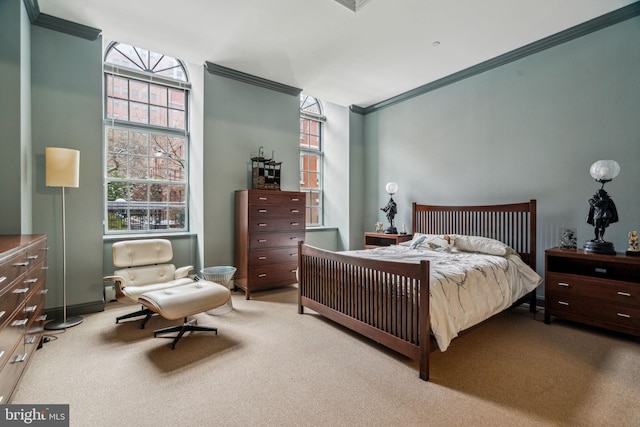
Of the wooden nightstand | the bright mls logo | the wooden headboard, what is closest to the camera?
the bright mls logo

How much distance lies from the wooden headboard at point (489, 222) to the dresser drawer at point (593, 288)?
439mm

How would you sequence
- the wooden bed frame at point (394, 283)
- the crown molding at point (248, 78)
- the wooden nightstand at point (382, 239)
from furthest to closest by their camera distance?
the wooden nightstand at point (382, 239) < the crown molding at point (248, 78) < the wooden bed frame at point (394, 283)

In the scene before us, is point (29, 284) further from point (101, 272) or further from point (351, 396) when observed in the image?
point (351, 396)

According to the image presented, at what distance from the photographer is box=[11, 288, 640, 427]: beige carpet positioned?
5.57 ft

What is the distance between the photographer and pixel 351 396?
1.87 metres

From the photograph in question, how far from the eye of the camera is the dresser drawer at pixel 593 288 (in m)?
2.55

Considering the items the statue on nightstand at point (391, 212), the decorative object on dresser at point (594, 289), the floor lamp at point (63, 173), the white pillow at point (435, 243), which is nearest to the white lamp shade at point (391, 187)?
the statue on nightstand at point (391, 212)

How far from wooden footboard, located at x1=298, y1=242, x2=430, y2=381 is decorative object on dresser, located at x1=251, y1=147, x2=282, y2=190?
1.45 meters

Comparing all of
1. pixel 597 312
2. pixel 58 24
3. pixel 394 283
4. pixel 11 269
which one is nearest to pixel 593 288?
pixel 597 312

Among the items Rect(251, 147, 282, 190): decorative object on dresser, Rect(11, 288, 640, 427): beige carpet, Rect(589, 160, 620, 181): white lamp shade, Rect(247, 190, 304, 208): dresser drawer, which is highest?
Rect(251, 147, 282, 190): decorative object on dresser

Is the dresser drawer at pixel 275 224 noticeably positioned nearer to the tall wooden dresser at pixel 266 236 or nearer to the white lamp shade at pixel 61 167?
the tall wooden dresser at pixel 266 236

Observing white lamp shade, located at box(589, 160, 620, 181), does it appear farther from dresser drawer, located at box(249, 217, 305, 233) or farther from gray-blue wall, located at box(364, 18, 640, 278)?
dresser drawer, located at box(249, 217, 305, 233)

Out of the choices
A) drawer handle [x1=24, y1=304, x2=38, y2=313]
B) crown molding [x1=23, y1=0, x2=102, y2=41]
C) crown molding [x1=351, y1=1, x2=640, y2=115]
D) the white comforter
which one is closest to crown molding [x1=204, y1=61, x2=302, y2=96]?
crown molding [x1=23, y1=0, x2=102, y2=41]

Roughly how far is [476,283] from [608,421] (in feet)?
3.68
